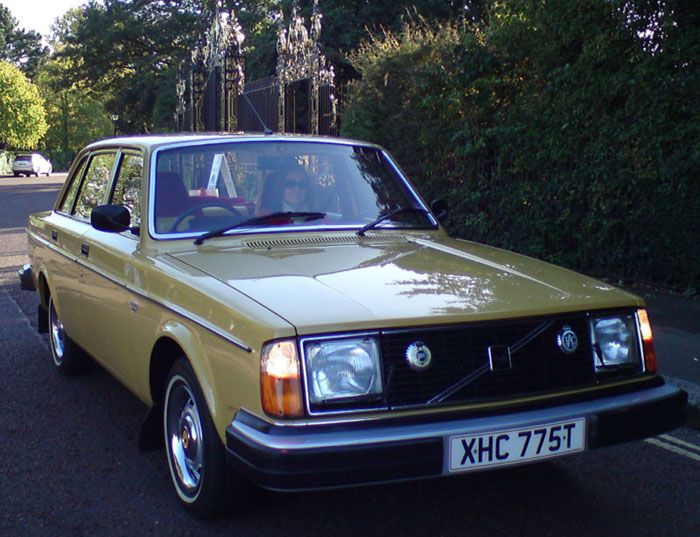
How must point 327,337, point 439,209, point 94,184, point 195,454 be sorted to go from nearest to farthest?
point 327,337, point 195,454, point 439,209, point 94,184

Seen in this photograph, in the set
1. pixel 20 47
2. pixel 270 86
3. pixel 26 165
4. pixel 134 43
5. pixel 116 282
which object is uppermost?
pixel 20 47

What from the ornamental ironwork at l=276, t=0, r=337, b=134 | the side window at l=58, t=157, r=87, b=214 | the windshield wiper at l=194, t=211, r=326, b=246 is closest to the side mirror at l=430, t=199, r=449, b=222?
the windshield wiper at l=194, t=211, r=326, b=246

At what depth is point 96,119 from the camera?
91125 millimetres

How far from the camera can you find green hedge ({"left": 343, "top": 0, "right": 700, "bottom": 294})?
8.54 metres

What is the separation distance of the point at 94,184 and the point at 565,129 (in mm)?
6087

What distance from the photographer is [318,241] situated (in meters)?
4.27

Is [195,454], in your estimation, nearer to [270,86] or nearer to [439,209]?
[439,209]

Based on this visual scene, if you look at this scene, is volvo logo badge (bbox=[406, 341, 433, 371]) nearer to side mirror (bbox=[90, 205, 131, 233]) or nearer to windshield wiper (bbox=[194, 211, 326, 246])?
windshield wiper (bbox=[194, 211, 326, 246])

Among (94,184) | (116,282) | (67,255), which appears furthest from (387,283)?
(94,184)

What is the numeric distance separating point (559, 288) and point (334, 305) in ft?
3.42

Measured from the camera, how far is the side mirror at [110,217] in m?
4.35

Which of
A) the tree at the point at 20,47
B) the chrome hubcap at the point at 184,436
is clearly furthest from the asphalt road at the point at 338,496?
the tree at the point at 20,47

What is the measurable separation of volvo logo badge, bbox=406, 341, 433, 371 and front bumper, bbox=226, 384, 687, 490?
19cm

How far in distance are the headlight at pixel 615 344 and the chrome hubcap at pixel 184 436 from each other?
5.48 feet
